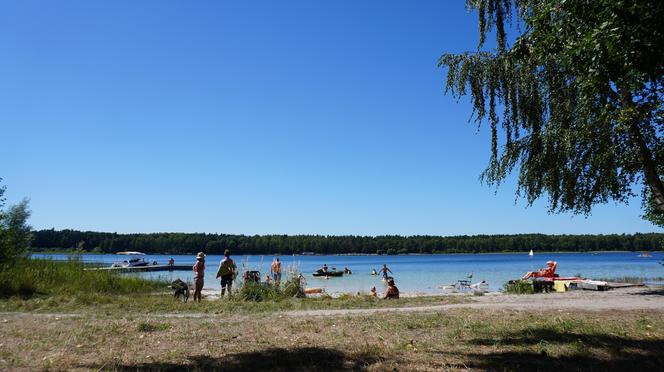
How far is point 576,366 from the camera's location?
213 inches

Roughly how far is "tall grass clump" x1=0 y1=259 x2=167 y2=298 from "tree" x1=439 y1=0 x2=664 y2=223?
42.5 ft

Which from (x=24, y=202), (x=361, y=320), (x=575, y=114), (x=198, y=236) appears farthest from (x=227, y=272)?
(x=198, y=236)

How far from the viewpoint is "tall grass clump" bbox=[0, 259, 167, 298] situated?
14.5 metres

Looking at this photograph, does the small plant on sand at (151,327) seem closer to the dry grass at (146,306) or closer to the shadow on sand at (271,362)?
the shadow on sand at (271,362)

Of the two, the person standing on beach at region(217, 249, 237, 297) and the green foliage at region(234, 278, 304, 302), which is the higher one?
the person standing on beach at region(217, 249, 237, 297)

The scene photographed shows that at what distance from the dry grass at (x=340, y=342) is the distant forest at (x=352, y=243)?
420 feet

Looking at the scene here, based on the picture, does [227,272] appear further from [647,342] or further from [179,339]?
[647,342]

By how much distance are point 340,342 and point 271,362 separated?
138cm

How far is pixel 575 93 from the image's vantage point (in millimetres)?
12664

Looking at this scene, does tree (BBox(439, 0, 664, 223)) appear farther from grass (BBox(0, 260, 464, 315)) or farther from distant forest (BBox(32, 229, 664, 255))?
distant forest (BBox(32, 229, 664, 255))

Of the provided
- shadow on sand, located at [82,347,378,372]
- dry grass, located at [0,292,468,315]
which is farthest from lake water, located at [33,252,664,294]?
shadow on sand, located at [82,347,378,372]

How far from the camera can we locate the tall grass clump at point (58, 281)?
14.5 m

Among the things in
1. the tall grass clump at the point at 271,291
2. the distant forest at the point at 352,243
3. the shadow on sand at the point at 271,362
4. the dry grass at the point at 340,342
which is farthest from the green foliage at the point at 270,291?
the distant forest at the point at 352,243

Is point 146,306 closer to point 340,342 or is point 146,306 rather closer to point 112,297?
point 112,297
